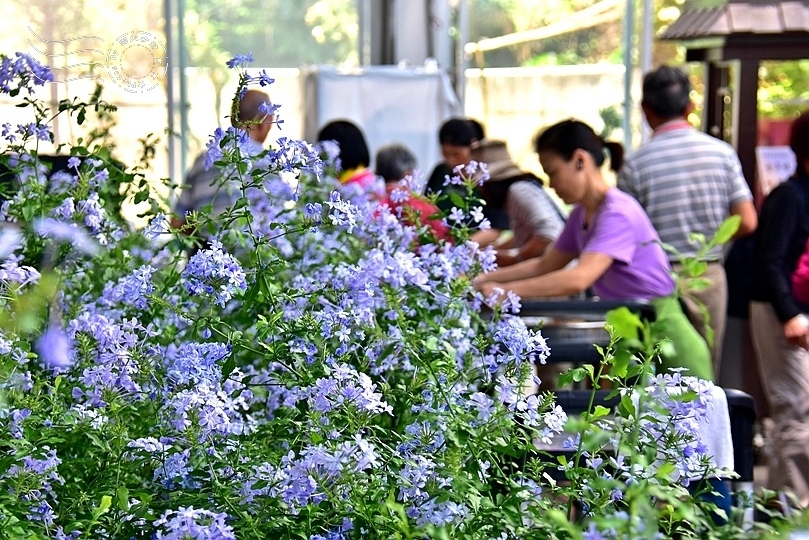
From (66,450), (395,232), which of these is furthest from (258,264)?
(395,232)

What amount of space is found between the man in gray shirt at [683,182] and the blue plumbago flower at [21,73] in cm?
262

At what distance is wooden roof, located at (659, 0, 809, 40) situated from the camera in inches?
206

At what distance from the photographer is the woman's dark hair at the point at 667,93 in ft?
14.4

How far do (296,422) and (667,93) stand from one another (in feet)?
10.7

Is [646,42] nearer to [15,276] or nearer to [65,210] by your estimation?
[65,210]

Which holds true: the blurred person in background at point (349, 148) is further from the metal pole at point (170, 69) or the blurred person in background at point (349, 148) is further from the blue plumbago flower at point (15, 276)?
the blue plumbago flower at point (15, 276)

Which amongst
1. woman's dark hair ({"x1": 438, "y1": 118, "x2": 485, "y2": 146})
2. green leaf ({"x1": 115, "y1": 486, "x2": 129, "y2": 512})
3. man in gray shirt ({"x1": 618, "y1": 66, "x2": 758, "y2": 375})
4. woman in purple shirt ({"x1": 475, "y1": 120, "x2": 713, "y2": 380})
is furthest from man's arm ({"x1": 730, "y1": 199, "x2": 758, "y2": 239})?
green leaf ({"x1": 115, "y1": 486, "x2": 129, "y2": 512})

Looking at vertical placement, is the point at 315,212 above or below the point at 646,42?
below

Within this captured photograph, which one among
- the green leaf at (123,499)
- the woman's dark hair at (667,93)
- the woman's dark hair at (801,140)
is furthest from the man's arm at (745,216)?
the green leaf at (123,499)

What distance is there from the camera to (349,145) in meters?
4.53

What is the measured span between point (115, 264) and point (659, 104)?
9.13 feet

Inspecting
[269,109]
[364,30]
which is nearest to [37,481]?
[269,109]

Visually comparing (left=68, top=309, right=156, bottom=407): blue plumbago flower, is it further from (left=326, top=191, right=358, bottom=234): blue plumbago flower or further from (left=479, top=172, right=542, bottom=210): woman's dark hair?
(left=479, top=172, right=542, bottom=210): woman's dark hair

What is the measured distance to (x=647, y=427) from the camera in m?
1.42
